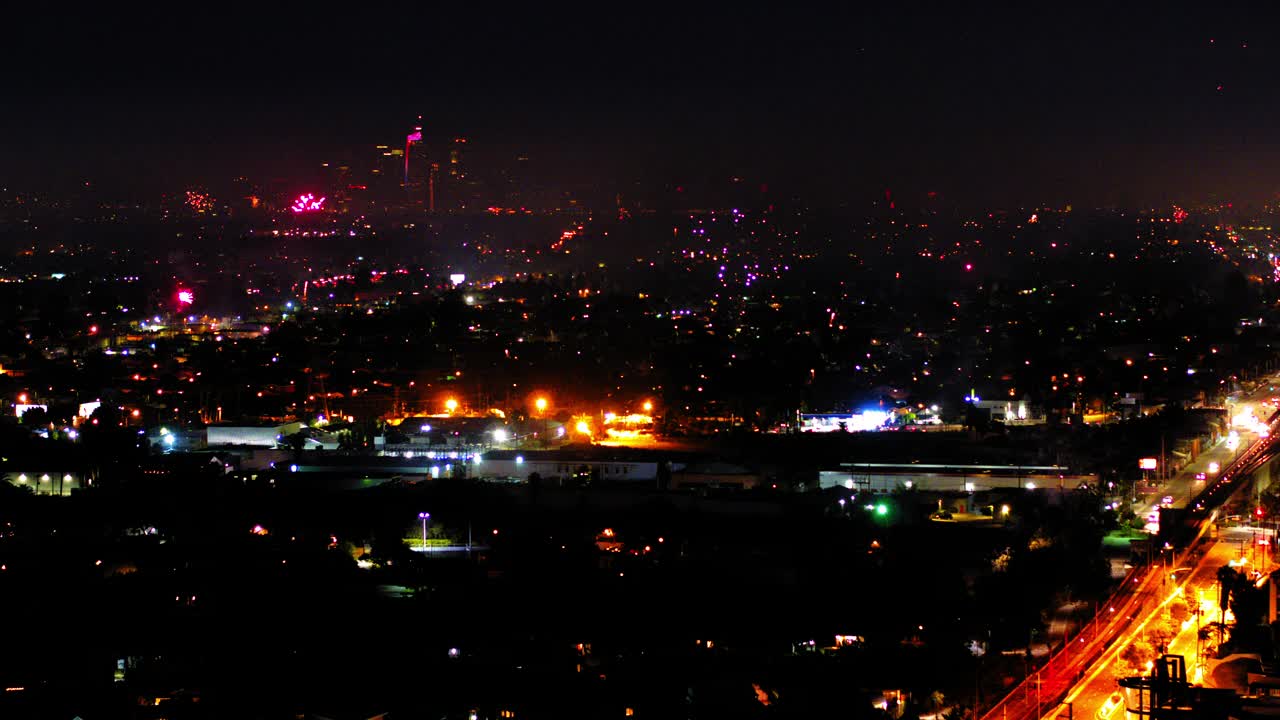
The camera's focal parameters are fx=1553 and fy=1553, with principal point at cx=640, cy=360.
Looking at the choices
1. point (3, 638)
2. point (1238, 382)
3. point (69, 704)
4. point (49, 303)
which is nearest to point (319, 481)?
point (3, 638)

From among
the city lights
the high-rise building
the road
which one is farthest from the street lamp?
the city lights

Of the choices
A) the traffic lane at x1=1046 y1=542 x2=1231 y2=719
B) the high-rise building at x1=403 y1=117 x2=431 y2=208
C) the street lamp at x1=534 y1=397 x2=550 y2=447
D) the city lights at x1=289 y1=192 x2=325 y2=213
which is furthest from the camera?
the city lights at x1=289 y1=192 x2=325 y2=213

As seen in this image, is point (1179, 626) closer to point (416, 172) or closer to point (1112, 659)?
point (1112, 659)

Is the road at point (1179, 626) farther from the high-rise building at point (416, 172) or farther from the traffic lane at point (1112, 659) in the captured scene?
the high-rise building at point (416, 172)

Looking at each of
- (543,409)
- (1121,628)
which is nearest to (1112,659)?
(1121,628)

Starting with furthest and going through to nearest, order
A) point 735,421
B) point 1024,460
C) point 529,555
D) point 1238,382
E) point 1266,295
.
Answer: point 1266,295
point 1238,382
point 735,421
point 1024,460
point 529,555

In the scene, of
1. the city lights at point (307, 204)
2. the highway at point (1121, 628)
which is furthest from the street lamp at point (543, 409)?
the city lights at point (307, 204)

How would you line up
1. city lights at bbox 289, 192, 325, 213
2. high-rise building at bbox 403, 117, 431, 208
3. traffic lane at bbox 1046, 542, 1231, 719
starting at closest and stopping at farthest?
traffic lane at bbox 1046, 542, 1231, 719, high-rise building at bbox 403, 117, 431, 208, city lights at bbox 289, 192, 325, 213

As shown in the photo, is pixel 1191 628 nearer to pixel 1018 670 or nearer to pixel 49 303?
pixel 1018 670

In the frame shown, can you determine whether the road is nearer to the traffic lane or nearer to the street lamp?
the traffic lane
